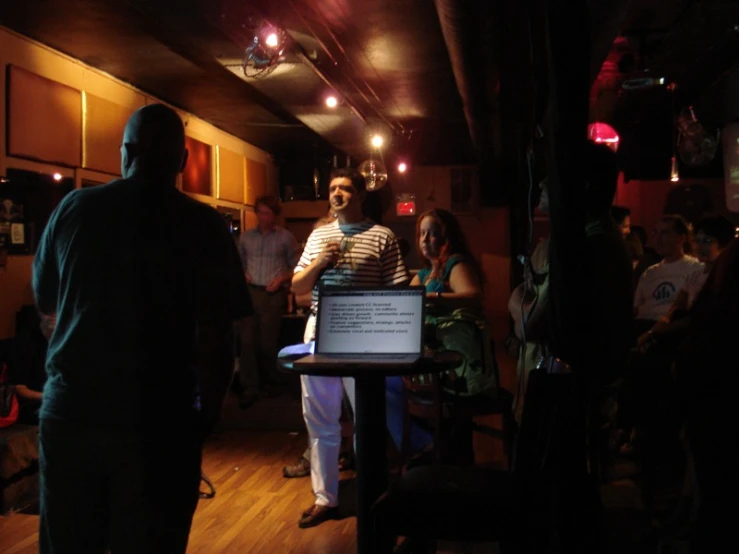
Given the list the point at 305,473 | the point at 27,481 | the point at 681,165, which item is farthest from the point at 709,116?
the point at 27,481

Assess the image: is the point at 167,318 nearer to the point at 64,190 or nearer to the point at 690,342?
the point at 690,342

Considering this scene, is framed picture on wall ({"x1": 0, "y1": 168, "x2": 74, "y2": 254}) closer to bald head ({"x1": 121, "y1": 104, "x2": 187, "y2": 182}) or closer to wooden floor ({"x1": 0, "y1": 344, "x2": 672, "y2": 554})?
wooden floor ({"x1": 0, "y1": 344, "x2": 672, "y2": 554})

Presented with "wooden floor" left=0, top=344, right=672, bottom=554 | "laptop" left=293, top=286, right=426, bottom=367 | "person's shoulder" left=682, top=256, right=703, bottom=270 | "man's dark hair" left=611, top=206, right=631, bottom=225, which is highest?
"man's dark hair" left=611, top=206, right=631, bottom=225

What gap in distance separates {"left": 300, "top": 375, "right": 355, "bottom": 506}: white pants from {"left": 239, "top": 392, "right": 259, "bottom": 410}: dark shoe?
2181mm

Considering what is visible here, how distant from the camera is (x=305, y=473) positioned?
3.94 m

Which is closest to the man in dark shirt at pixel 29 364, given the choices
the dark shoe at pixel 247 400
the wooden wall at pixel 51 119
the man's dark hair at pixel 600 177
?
the wooden wall at pixel 51 119

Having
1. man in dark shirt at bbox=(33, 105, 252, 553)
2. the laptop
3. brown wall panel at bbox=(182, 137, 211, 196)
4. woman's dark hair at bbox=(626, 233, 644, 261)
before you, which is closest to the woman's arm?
the laptop

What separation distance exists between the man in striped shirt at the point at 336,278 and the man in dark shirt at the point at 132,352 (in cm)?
147

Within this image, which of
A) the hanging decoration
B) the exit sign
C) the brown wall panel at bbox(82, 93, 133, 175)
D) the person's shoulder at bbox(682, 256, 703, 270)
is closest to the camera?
the person's shoulder at bbox(682, 256, 703, 270)

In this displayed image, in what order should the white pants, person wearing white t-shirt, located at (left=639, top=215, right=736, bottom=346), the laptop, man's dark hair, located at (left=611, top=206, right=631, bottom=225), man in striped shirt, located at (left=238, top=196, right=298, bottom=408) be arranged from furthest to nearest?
man in striped shirt, located at (left=238, top=196, right=298, bottom=408)
man's dark hair, located at (left=611, top=206, right=631, bottom=225)
person wearing white t-shirt, located at (left=639, top=215, right=736, bottom=346)
the white pants
the laptop

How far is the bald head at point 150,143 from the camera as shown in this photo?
156 centimetres

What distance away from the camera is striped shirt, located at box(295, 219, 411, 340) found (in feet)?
10.1

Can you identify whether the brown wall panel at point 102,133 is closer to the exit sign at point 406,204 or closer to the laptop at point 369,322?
the laptop at point 369,322

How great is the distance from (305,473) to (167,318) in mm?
2660
